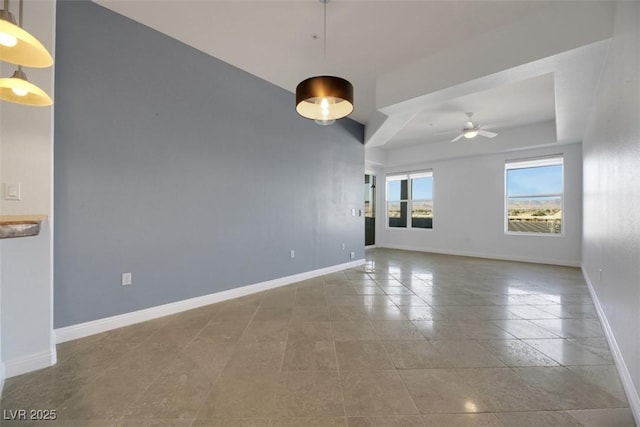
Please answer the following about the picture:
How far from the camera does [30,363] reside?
181 cm

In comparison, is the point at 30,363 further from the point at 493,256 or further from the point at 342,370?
the point at 493,256

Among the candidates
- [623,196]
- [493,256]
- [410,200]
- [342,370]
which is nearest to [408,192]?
[410,200]

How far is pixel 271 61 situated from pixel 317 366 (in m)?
3.59

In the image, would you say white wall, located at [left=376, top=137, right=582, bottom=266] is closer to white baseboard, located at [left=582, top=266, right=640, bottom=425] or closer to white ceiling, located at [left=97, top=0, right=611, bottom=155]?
white ceiling, located at [left=97, top=0, right=611, bottom=155]

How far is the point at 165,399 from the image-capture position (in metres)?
1.54

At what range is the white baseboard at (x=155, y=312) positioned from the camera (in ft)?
7.43

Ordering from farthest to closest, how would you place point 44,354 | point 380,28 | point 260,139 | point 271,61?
point 260,139 → point 271,61 → point 380,28 → point 44,354

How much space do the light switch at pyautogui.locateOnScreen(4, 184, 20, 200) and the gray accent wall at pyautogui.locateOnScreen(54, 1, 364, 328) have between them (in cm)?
44

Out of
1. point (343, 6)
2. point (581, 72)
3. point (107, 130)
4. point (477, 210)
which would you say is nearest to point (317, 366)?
point (107, 130)

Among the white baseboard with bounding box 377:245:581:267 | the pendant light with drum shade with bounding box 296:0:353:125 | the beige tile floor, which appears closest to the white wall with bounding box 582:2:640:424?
the beige tile floor

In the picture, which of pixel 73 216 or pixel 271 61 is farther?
pixel 271 61

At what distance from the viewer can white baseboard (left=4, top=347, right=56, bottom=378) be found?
1.74 metres

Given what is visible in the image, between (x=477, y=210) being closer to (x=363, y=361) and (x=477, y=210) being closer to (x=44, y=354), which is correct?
(x=363, y=361)

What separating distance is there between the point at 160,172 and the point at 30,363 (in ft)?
6.14
